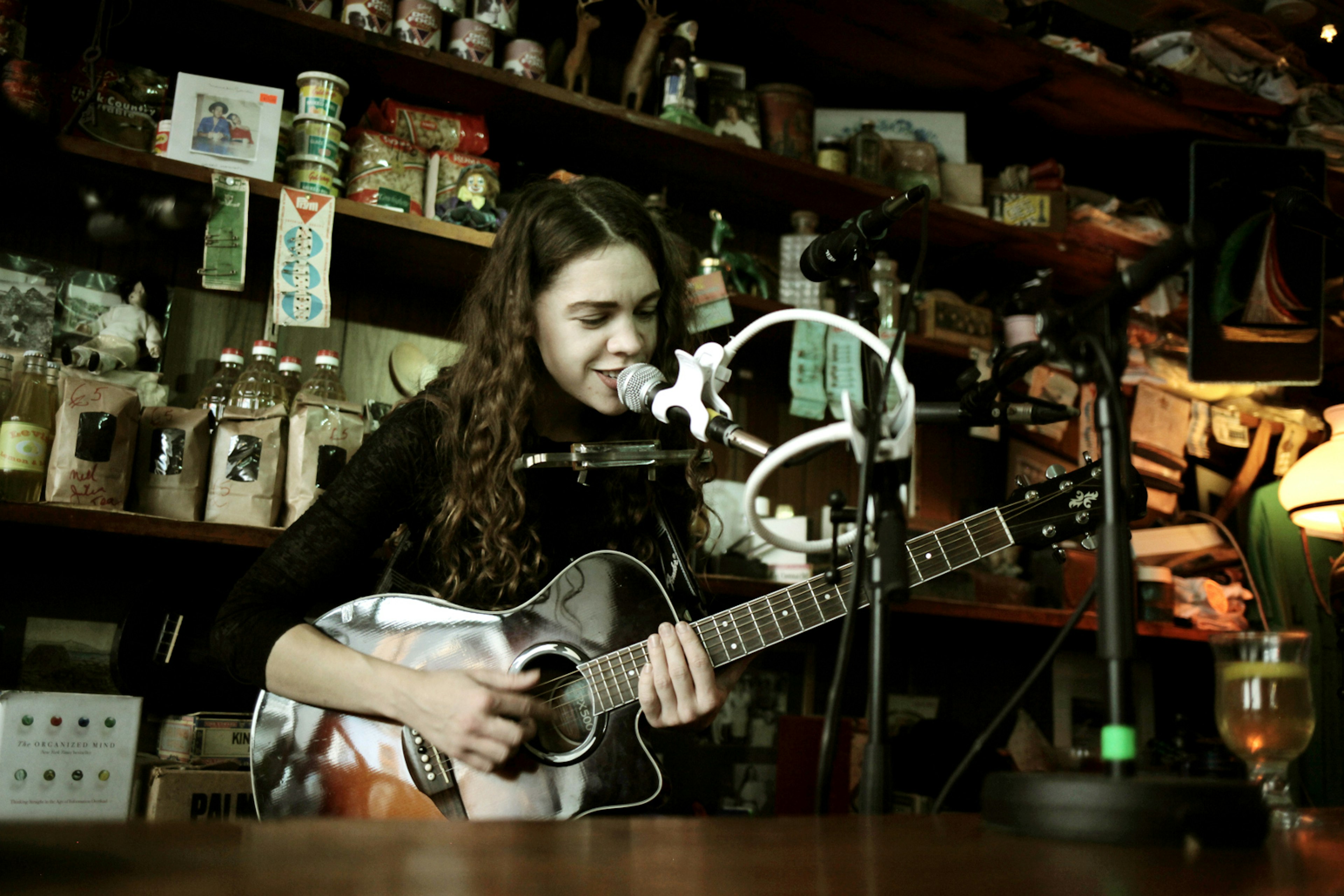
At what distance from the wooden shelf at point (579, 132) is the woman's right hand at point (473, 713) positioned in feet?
3.81

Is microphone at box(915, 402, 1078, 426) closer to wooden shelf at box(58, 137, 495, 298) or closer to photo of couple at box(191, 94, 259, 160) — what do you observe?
wooden shelf at box(58, 137, 495, 298)

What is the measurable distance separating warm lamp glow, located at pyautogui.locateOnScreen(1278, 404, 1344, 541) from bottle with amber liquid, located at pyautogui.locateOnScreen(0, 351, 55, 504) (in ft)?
8.51

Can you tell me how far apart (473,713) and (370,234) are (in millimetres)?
976

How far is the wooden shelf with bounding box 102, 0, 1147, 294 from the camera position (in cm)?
178

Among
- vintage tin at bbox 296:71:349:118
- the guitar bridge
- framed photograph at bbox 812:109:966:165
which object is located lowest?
the guitar bridge

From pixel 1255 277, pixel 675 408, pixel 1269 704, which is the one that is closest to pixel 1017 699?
pixel 675 408

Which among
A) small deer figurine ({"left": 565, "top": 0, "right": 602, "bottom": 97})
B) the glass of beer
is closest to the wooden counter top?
the glass of beer

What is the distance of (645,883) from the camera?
1.40ft

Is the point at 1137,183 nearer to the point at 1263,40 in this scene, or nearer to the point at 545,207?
the point at 1263,40

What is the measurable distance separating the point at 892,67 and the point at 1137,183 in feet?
3.38

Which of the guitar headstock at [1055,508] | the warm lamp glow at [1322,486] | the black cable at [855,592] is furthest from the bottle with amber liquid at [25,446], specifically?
the warm lamp glow at [1322,486]

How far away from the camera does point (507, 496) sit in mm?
1444

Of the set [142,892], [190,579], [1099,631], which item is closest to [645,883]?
[142,892]

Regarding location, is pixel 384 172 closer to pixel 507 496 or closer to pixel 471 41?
pixel 471 41
